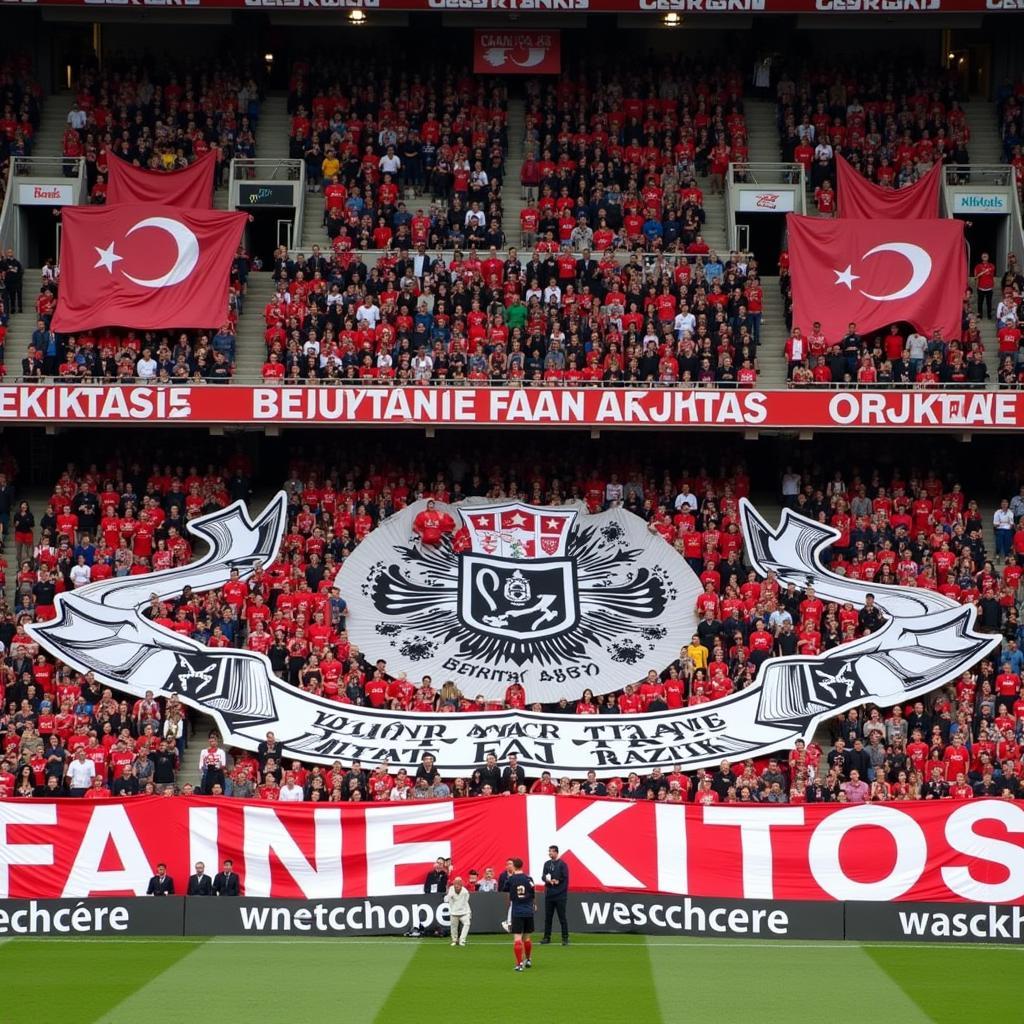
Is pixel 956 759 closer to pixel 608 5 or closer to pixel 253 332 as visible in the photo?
pixel 253 332

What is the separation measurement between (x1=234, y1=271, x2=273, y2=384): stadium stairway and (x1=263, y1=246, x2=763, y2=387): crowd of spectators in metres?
0.73

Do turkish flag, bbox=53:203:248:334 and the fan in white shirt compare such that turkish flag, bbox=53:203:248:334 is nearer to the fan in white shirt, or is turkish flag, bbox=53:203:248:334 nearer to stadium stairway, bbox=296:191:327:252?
stadium stairway, bbox=296:191:327:252

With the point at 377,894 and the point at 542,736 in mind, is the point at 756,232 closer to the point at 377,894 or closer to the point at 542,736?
the point at 542,736

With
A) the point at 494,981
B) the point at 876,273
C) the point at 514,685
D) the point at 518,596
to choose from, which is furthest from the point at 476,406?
the point at 494,981

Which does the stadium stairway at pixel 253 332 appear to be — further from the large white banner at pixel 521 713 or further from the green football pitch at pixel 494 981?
the green football pitch at pixel 494 981

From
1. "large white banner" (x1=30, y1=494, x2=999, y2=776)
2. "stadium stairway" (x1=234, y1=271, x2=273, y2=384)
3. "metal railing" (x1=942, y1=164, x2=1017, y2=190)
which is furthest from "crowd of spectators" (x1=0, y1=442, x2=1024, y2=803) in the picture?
"metal railing" (x1=942, y1=164, x2=1017, y2=190)

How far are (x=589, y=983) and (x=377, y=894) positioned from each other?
6.33 m

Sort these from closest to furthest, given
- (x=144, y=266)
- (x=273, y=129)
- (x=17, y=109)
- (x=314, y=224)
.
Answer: (x=144, y=266)
(x=314, y=224)
(x=17, y=109)
(x=273, y=129)

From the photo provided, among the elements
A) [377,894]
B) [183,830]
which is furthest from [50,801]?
[377,894]

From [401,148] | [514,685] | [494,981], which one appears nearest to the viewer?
[494,981]

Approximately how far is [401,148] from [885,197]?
11213 millimetres

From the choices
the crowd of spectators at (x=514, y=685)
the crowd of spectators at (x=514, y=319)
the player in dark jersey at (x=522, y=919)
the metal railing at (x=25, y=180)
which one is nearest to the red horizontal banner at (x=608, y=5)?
the metal railing at (x=25, y=180)

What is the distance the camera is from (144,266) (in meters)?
38.4

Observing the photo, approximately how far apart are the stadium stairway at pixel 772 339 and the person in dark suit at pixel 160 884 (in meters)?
17.2
